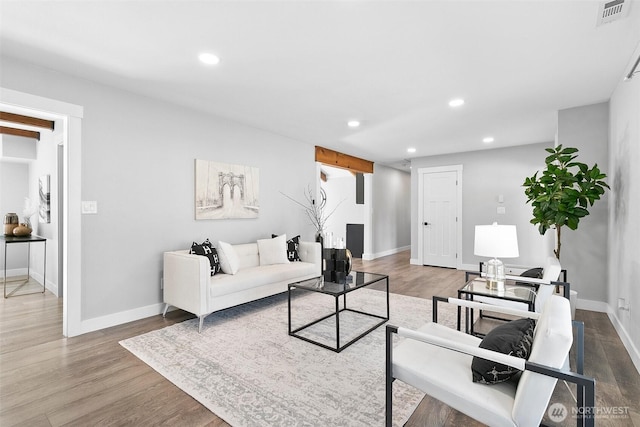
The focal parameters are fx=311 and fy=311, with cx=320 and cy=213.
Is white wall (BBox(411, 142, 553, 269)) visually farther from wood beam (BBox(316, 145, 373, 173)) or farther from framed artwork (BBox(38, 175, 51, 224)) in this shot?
framed artwork (BBox(38, 175, 51, 224))

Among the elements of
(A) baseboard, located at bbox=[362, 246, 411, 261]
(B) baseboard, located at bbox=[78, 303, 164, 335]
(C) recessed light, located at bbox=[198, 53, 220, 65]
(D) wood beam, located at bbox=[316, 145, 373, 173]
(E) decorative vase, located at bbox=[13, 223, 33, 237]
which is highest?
(C) recessed light, located at bbox=[198, 53, 220, 65]

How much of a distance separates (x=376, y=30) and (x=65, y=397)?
3.21 metres

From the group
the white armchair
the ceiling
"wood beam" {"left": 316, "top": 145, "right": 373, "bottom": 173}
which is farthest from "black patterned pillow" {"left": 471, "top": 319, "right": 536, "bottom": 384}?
"wood beam" {"left": 316, "top": 145, "right": 373, "bottom": 173}

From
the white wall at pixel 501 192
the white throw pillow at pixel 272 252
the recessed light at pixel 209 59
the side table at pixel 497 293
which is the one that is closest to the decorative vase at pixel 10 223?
the white throw pillow at pixel 272 252

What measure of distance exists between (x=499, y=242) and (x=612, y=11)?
1.71 m

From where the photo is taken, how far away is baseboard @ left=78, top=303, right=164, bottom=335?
3.05 metres

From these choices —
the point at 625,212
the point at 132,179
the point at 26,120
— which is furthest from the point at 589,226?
the point at 26,120

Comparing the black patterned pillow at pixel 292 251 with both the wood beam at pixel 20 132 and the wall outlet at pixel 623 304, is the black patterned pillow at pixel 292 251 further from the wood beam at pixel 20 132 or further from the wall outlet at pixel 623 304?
the wood beam at pixel 20 132

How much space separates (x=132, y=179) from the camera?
3393mm

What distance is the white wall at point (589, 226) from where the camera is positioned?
3.68 m

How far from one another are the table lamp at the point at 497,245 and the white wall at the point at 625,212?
0.90m

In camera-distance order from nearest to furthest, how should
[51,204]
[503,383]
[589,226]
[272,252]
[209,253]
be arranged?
[503,383]
[209,253]
[589,226]
[272,252]
[51,204]

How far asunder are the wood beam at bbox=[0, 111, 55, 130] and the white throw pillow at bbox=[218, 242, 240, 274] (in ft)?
9.91

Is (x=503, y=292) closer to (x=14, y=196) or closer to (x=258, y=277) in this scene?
(x=258, y=277)
